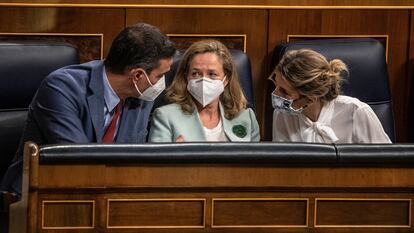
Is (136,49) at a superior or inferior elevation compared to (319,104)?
superior

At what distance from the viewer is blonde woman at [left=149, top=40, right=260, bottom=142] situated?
229 centimetres

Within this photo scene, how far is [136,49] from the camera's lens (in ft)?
6.91

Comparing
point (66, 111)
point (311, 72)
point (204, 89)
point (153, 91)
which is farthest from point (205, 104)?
point (66, 111)

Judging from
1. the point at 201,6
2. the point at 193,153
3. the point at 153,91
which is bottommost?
the point at 193,153

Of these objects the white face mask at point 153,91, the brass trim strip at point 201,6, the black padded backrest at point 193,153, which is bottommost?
the black padded backrest at point 193,153

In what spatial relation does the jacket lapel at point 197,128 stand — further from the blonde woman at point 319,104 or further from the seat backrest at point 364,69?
the seat backrest at point 364,69

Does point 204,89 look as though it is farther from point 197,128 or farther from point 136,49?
point 136,49

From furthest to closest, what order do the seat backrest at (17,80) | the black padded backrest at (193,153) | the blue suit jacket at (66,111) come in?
the seat backrest at (17,80) < the blue suit jacket at (66,111) < the black padded backrest at (193,153)

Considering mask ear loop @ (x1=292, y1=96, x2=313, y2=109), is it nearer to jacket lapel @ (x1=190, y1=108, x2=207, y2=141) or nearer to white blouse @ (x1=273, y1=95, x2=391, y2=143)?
white blouse @ (x1=273, y1=95, x2=391, y2=143)

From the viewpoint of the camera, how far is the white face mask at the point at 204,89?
229 centimetres

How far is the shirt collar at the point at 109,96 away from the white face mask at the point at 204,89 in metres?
0.25

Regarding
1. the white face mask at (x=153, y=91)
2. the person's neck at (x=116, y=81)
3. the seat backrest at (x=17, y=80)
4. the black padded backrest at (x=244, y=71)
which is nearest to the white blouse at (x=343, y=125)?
the black padded backrest at (x=244, y=71)

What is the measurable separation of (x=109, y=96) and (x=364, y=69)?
0.78 metres

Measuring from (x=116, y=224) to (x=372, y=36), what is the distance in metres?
1.40
